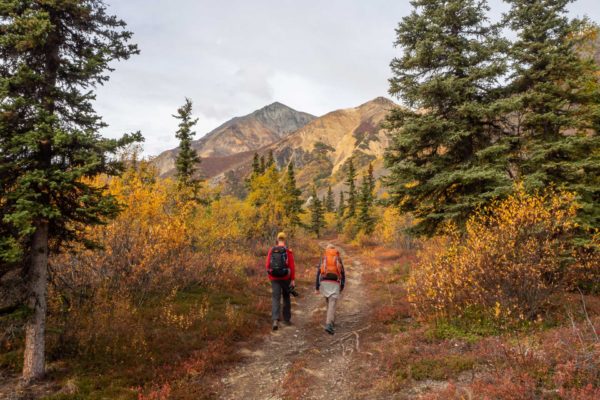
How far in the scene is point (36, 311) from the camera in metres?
6.11

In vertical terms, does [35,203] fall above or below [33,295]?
above

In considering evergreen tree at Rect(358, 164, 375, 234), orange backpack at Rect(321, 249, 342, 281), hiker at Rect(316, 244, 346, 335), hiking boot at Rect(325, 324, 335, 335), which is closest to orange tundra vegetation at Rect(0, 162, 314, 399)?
hiking boot at Rect(325, 324, 335, 335)

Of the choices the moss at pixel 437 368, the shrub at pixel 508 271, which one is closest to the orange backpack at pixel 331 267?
the shrub at pixel 508 271

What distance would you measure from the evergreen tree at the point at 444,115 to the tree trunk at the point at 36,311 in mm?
11031

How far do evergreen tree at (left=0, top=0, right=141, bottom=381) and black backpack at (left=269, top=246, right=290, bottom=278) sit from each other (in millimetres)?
4842

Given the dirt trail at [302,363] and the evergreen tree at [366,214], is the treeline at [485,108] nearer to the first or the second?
the dirt trail at [302,363]

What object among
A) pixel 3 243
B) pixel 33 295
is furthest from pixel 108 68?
pixel 33 295

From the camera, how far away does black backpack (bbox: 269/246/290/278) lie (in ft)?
32.2

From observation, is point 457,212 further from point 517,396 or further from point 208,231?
point 208,231

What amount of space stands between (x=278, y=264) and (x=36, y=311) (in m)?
5.71

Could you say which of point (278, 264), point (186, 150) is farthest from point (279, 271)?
point (186, 150)

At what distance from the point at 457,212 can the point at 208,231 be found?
A: 1254cm

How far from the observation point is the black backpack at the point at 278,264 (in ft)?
32.2

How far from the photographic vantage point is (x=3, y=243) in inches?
202
